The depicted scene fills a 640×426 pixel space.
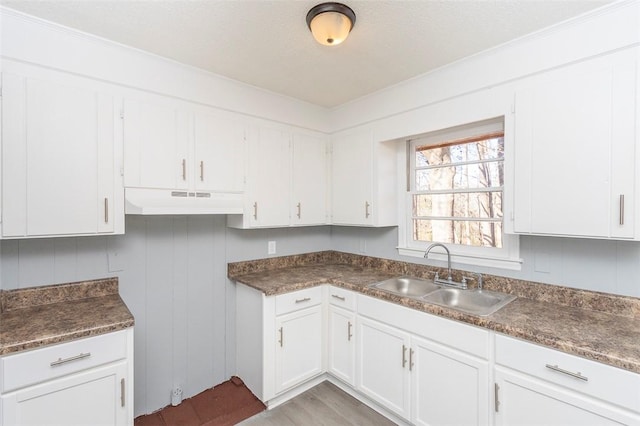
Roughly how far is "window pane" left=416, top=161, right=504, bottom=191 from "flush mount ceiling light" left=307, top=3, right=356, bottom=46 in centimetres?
141

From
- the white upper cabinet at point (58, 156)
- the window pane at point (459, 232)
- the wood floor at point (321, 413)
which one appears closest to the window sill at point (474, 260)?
the window pane at point (459, 232)

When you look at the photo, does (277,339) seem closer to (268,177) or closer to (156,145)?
(268,177)

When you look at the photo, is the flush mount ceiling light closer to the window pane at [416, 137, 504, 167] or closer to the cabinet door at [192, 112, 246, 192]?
the cabinet door at [192, 112, 246, 192]

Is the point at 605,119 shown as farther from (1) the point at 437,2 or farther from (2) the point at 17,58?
(2) the point at 17,58

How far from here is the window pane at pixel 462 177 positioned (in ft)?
7.29

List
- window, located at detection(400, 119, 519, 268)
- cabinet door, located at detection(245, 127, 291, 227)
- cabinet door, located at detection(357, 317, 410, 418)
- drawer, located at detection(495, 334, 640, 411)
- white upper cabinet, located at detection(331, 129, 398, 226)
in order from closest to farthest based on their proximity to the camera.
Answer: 1. drawer, located at detection(495, 334, 640, 411)
2. cabinet door, located at detection(357, 317, 410, 418)
3. window, located at detection(400, 119, 519, 268)
4. cabinet door, located at detection(245, 127, 291, 227)
5. white upper cabinet, located at detection(331, 129, 398, 226)

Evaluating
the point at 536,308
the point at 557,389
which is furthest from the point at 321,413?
the point at 536,308

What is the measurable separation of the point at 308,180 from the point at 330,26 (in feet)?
4.98

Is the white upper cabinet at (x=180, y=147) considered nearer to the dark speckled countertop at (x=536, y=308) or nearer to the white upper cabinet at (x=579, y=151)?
the dark speckled countertop at (x=536, y=308)

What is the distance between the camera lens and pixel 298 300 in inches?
92.7

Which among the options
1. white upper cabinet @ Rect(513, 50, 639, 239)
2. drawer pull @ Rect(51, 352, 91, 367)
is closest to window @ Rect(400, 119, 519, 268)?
white upper cabinet @ Rect(513, 50, 639, 239)

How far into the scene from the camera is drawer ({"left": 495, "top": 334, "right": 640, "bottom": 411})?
121cm

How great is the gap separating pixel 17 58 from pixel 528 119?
2833 mm

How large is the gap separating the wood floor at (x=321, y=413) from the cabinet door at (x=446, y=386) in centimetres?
38
